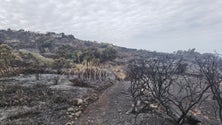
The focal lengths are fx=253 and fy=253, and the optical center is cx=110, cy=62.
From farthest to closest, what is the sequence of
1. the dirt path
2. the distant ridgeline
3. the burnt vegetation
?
1. the distant ridgeline
2. the dirt path
3. the burnt vegetation

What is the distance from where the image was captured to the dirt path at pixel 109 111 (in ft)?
49.2

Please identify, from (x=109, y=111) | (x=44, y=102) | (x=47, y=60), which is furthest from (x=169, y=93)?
(x=47, y=60)

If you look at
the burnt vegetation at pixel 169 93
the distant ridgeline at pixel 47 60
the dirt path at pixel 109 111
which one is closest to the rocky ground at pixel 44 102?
the dirt path at pixel 109 111

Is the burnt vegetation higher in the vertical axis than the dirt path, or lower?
higher

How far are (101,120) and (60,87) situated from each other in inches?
392

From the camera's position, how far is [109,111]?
17.4 meters

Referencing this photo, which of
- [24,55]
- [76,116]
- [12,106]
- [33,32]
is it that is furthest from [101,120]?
[33,32]

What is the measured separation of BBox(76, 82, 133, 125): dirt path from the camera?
1501cm

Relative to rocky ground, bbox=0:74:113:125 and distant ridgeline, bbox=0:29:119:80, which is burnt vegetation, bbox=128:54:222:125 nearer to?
rocky ground, bbox=0:74:113:125

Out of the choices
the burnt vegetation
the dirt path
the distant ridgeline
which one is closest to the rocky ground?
the dirt path

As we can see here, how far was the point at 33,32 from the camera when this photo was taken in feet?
323

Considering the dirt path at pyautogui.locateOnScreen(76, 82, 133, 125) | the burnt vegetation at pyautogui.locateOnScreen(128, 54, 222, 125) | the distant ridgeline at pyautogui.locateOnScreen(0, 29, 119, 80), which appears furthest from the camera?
the distant ridgeline at pyautogui.locateOnScreen(0, 29, 119, 80)

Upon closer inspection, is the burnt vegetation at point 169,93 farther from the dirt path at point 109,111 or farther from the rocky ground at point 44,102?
the rocky ground at point 44,102

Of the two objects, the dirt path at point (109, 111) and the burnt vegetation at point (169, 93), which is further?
the dirt path at point (109, 111)
